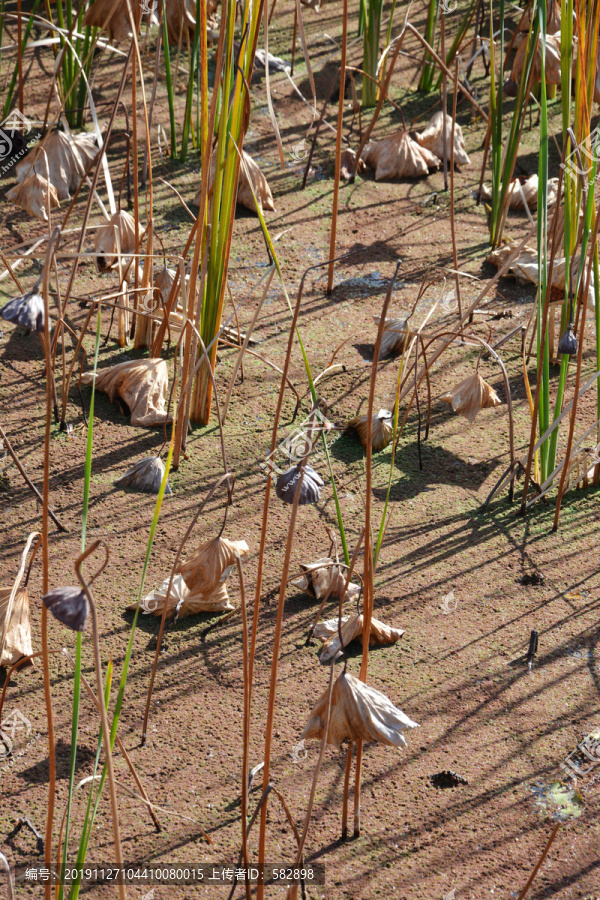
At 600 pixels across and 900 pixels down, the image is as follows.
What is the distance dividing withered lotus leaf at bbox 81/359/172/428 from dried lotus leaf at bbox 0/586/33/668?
0.58 metres

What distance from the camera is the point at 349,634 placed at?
50.6 inches

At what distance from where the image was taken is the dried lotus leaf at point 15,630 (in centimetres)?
119

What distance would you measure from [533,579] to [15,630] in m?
0.83

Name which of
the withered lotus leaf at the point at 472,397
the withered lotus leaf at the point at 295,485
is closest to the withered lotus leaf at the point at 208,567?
the withered lotus leaf at the point at 295,485

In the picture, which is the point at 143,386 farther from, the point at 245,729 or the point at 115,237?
the point at 245,729

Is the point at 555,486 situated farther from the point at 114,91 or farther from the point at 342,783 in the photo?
the point at 114,91

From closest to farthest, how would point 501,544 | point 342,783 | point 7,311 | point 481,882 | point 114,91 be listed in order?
point 7,311, point 481,882, point 342,783, point 501,544, point 114,91

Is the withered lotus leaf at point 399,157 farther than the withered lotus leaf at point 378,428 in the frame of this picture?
Yes

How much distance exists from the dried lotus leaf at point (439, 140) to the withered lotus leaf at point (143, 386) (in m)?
1.38

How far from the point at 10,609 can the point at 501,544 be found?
0.84 m

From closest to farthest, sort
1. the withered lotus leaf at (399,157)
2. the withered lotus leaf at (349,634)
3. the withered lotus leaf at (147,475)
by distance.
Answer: the withered lotus leaf at (349,634) < the withered lotus leaf at (147,475) < the withered lotus leaf at (399,157)

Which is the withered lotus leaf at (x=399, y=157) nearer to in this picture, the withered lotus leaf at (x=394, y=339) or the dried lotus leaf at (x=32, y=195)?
the withered lotus leaf at (x=394, y=339)

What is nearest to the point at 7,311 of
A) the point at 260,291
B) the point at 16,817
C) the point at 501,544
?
the point at 16,817

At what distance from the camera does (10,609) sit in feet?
3.70
